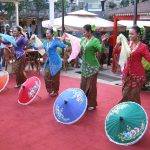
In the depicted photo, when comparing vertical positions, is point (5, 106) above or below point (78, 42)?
below

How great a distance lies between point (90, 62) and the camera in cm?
523

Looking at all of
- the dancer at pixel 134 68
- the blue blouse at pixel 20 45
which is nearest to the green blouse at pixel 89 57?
the dancer at pixel 134 68

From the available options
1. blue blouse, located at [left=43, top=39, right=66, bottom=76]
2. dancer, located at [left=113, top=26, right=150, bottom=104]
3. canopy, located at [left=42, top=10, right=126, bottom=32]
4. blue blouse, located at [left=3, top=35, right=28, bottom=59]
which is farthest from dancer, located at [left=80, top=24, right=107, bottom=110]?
canopy, located at [left=42, top=10, right=126, bottom=32]

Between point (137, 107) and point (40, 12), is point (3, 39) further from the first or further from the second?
point (40, 12)

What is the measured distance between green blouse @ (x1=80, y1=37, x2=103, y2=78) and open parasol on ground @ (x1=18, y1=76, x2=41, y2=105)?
1.02 meters

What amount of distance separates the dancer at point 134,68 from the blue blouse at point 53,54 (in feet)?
5.11

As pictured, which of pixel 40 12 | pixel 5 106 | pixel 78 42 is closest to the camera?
pixel 78 42

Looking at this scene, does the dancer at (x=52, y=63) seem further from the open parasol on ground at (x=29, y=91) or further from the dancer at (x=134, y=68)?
the dancer at (x=134, y=68)

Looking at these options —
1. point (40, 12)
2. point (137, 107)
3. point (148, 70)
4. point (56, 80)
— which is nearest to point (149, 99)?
point (148, 70)

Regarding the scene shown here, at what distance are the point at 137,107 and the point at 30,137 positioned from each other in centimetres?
158

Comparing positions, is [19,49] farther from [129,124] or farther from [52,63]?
[129,124]

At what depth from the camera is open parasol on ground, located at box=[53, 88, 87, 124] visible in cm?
467

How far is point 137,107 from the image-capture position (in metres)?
3.99

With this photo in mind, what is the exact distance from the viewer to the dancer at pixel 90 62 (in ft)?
16.8
